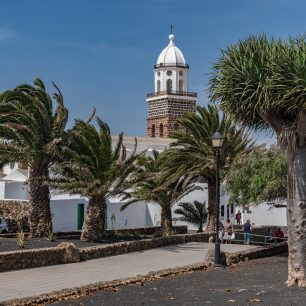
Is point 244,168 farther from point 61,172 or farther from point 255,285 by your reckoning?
point 255,285

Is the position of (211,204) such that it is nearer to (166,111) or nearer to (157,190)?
(157,190)

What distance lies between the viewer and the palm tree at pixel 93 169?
75.6 feet

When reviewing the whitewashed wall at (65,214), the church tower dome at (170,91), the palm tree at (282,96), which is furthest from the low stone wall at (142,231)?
the church tower dome at (170,91)

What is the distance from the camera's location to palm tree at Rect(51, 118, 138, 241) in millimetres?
23031

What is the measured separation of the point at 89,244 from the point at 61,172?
3192 millimetres

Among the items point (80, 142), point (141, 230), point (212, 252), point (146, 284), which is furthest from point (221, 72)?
point (141, 230)

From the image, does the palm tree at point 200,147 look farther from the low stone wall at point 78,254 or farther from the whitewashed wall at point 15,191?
the whitewashed wall at point 15,191

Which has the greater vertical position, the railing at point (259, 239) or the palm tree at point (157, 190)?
the palm tree at point (157, 190)

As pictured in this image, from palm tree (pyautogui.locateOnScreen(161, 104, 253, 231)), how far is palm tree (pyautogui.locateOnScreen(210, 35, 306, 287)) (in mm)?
13046

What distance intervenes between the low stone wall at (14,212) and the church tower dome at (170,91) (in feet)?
135

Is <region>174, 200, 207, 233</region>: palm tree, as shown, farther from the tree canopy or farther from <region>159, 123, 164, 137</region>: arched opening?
<region>159, 123, 164, 137</region>: arched opening

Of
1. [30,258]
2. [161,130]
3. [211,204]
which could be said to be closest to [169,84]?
[161,130]

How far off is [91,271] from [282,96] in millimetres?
7639

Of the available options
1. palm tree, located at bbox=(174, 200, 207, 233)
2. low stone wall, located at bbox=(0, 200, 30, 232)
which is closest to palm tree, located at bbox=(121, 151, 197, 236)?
palm tree, located at bbox=(174, 200, 207, 233)
